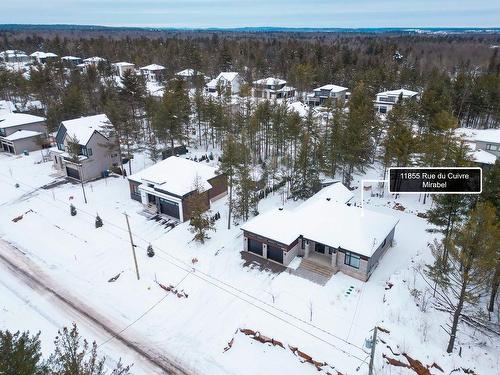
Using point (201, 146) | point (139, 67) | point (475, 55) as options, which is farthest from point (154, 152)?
point (475, 55)

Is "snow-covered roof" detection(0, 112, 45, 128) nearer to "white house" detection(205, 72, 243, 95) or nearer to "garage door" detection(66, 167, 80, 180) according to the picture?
"garage door" detection(66, 167, 80, 180)

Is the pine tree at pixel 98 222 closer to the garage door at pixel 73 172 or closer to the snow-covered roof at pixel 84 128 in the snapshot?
the garage door at pixel 73 172

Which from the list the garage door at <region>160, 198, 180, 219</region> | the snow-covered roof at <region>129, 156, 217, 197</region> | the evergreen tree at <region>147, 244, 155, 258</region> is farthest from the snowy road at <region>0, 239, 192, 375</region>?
the snow-covered roof at <region>129, 156, 217, 197</region>

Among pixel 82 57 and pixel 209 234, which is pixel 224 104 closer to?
pixel 209 234

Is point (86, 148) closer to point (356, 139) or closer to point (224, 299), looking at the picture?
point (224, 299)

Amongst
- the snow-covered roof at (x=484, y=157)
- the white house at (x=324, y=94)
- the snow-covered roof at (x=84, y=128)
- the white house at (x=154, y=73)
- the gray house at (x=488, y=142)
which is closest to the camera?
the snow-covered roof at (x=484, y=157)

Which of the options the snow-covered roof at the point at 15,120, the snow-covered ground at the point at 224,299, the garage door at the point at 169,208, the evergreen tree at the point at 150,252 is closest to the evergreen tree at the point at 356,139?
the snow-covered ground at the point at 224,299

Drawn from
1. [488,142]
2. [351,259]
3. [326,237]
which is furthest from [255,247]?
[488,142]

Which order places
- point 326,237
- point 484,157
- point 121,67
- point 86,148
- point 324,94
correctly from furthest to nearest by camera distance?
point 121,67 < point 324,94 < point 86,148 < point 484,157 < point 326,237
